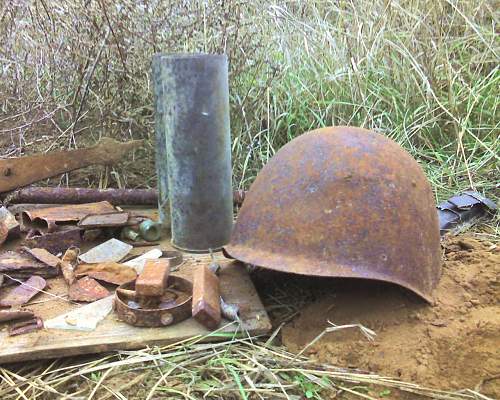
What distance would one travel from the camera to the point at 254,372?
1.84m

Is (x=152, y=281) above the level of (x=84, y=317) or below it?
above

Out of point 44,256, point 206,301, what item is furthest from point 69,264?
point 206,301

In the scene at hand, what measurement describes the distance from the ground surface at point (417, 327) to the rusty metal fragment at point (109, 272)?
0.61 metres

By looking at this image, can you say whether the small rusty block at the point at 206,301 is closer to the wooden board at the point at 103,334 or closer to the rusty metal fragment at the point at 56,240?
the wooden board at the point at 103,334

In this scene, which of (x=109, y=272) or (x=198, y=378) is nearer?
(x=198, y=378)

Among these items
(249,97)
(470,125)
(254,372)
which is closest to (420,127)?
(470,125)

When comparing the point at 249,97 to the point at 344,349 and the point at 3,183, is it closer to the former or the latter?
the point at 3,183

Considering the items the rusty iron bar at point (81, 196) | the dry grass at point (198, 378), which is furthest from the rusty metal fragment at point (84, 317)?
the rusty iron bar at point (81, 196)

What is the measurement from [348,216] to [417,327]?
45 cm

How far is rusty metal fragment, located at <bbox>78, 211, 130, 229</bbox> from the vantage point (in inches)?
107

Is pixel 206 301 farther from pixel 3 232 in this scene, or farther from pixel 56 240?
pixel 3 232

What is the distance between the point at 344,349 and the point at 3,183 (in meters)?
2.15

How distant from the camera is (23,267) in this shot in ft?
7.80

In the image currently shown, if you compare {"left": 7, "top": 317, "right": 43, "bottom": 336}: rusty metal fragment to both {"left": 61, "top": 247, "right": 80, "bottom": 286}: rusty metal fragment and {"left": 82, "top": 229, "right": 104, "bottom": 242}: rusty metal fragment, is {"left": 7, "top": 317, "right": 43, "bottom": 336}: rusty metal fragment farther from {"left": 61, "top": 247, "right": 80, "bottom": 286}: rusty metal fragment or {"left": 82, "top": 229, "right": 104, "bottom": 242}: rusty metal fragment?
{"left": 82, "top": 229, "right": 104, "bottom": 242}: rusty metal fragment
